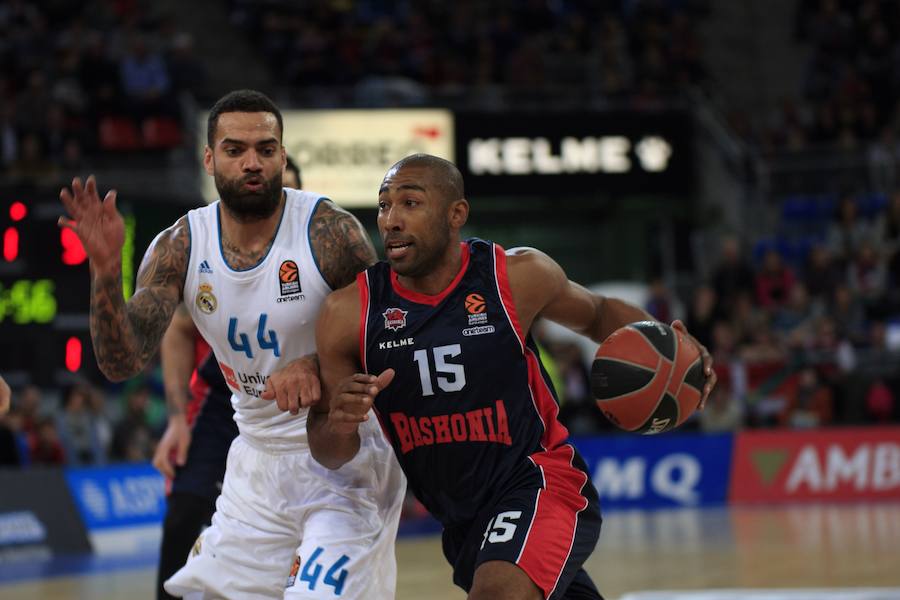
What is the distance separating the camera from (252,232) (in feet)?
16.2

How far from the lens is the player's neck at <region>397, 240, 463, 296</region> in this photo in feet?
15.6

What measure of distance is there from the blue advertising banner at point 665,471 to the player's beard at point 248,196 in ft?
32.4

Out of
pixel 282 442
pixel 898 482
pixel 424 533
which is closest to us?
pixel 282 442

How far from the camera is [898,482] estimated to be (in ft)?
45.8

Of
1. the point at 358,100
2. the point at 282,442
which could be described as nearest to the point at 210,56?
the point at 358,100

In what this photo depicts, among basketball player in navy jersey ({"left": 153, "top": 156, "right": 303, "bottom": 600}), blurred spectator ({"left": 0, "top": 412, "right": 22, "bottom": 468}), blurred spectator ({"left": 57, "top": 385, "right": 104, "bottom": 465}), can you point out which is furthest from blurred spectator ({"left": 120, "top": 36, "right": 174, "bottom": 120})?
basketball player in navy jersey ({"left": 153, "top": 156, "right": 303, "bottom": 600})

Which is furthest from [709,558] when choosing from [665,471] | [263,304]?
[263,304]

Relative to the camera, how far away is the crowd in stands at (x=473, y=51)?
19.5 metres

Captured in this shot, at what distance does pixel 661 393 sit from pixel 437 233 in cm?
100

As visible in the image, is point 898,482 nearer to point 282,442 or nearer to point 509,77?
point 509,77

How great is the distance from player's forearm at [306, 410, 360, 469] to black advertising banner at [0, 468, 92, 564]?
7421mm

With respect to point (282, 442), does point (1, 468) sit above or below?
below

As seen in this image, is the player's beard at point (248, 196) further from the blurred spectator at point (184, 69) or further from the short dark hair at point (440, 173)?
the blurred spectator at point (184, 69)

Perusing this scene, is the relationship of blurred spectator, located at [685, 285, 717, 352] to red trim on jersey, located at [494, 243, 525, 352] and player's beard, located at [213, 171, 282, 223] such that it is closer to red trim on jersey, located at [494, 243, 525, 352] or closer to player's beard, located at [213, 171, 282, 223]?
red trim on jersey, located at [494, 243, 525, 352]
